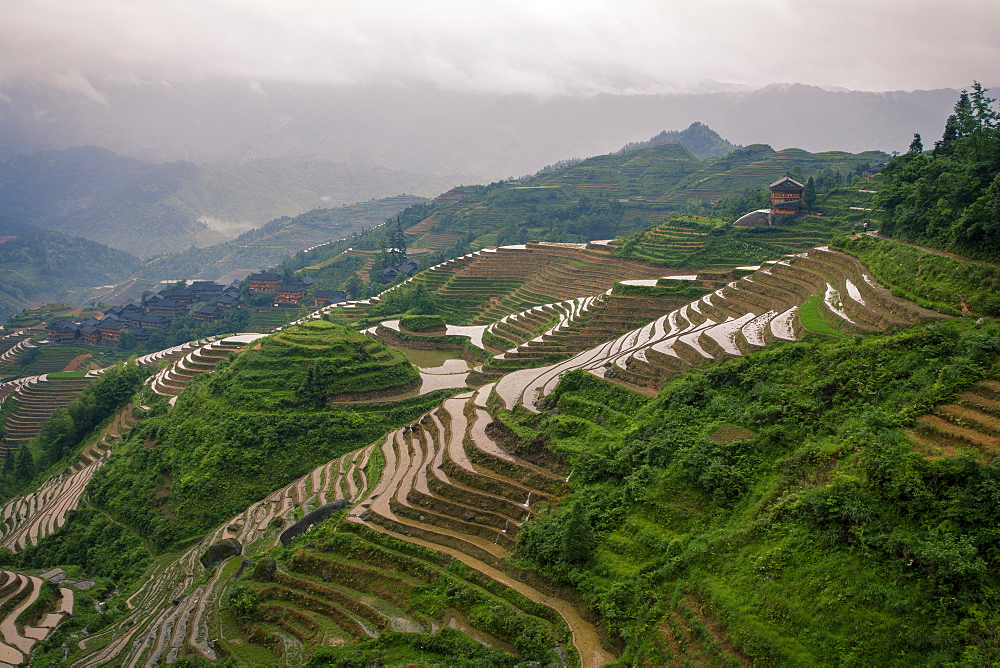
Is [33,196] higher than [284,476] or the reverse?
higher

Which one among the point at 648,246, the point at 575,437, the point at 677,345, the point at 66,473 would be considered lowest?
the point at 66,473

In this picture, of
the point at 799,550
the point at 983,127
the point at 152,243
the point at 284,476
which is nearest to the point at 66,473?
the point at 284,476

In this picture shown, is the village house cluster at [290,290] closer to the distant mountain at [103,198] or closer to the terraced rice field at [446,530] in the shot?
the terraced rice field at [446,530]

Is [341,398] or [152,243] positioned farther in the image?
[152,243]

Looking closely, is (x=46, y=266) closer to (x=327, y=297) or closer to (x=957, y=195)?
(x=327, y=297)

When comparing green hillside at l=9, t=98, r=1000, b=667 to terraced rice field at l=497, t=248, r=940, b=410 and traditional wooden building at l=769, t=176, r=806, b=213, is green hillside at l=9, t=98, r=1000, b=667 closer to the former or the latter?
terraced rice field at l=497, t=248, r=940, b=410

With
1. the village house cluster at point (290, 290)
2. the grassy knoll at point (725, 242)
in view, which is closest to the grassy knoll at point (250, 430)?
the grassy knoll at point (725, 242)

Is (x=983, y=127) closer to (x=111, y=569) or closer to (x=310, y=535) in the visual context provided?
(x=310, y=535)
